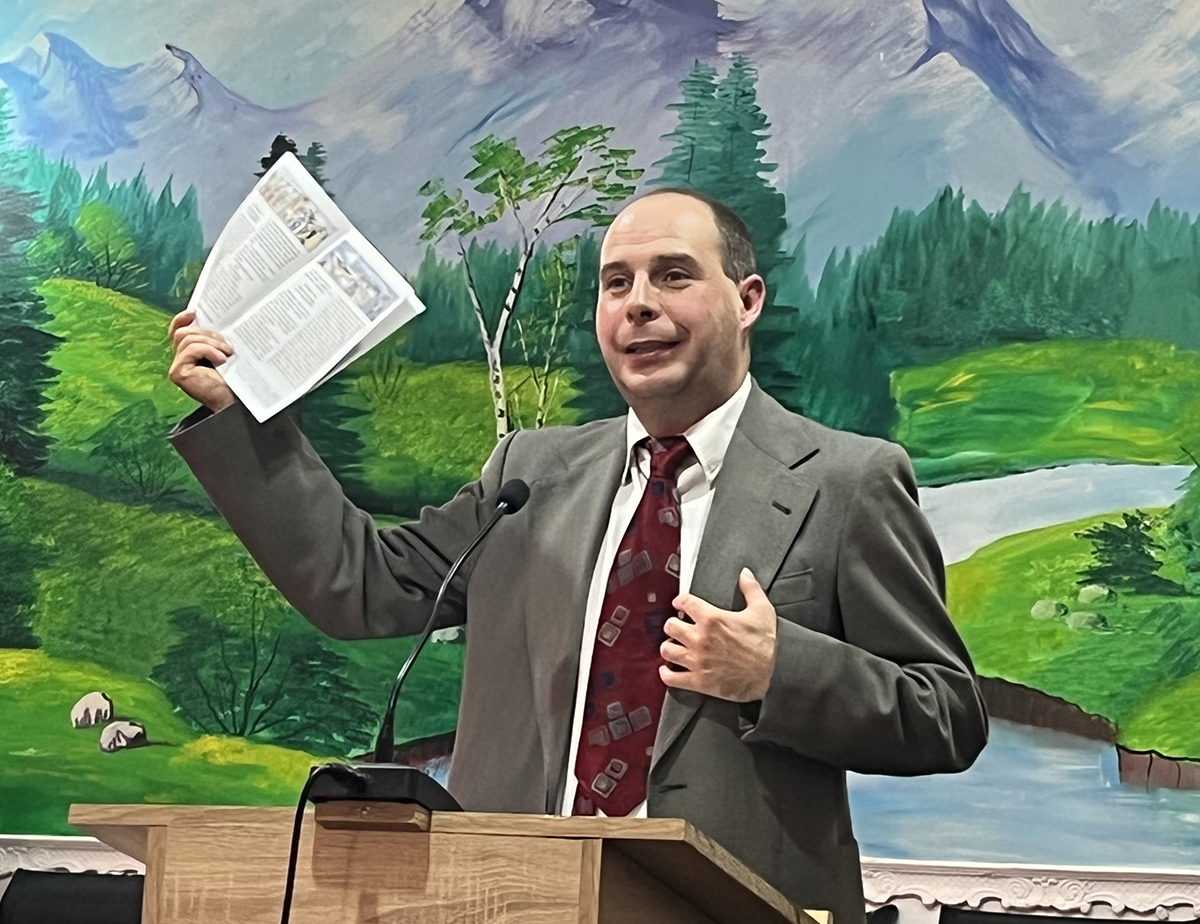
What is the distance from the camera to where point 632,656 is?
246cm

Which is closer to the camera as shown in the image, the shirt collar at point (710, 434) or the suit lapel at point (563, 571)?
the suit lapel at point (563, 571)

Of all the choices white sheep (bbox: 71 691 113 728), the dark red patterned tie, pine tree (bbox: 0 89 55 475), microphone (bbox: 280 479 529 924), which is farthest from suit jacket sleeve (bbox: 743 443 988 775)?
pine tree (bbox: 0 89 55 475)

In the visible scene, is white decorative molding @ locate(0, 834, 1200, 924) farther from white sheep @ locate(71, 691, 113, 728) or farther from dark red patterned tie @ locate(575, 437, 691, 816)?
white sheep @ locate(71, 691, 113, 728)

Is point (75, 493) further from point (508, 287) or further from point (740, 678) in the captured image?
point (740, 678)

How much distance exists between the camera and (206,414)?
2445 mm

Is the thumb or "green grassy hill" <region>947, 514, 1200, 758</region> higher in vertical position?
"green grassy hill" <region>947, 514, 1200, 758</region>

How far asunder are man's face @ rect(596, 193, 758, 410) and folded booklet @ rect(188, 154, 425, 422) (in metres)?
0.42

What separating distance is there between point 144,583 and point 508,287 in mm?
1130

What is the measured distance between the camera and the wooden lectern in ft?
4.79

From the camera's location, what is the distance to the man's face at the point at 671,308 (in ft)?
8.70

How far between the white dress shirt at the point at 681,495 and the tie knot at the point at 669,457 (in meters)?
0.01

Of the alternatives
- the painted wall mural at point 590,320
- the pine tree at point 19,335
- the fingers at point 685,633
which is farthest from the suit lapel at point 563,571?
the pine tree at point 19,335

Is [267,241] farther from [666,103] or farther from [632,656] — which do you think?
[666,103]

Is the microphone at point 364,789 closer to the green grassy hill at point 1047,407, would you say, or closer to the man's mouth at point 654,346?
the man's mouth at point 654,346
